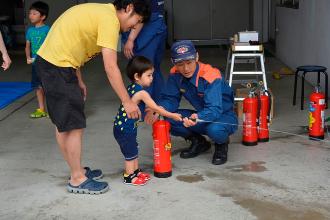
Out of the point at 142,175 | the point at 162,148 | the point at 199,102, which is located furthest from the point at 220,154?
the point at 142,175

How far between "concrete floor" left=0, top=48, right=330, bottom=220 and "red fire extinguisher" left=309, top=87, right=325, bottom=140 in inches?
5.0

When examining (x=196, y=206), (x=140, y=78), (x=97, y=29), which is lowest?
(x=196, y=206)

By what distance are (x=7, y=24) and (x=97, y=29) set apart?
1137cm

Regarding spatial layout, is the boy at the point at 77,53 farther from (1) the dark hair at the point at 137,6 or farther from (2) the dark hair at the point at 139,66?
(2) the dark hair at the point at 139,66

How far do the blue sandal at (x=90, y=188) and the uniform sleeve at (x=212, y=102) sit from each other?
2.87ft

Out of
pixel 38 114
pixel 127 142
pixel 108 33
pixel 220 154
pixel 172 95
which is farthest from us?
pixel 38 114

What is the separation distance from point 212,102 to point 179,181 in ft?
2.10

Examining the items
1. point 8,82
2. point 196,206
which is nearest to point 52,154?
point 196,206

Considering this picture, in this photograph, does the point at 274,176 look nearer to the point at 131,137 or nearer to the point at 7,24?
the point at 131,137

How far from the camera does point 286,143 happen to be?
470 centimetres

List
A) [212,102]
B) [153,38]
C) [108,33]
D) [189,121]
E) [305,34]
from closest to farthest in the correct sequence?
1. [108,33]
2. [189,121]
3. [212,102]
4. [153,38]
5. [305,34]

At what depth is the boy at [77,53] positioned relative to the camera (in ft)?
11.0

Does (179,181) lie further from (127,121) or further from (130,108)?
(130,108)

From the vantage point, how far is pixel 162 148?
3.85 meters
